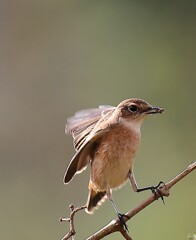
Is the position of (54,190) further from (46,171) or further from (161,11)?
(161,11)

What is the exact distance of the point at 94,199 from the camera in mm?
4895

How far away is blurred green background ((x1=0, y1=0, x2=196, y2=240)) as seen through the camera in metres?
8.41

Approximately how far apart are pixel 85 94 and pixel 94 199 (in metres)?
5.01

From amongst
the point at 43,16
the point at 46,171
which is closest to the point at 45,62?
the point at 43,16

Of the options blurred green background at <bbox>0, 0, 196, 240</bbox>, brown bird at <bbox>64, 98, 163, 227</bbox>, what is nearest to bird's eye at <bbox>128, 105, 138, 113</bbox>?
brown bird at <bbox>64, 98, 163, 227</bbox>

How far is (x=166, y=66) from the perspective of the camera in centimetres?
1065

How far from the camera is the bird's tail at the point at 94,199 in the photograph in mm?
4867

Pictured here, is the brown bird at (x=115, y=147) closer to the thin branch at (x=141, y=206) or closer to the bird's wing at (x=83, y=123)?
the bird's wing at (x=83, y=123)

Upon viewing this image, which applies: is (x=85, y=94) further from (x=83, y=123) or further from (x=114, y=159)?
(x=114, y=159)

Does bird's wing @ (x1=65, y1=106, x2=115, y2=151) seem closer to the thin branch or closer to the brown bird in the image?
the brown bird

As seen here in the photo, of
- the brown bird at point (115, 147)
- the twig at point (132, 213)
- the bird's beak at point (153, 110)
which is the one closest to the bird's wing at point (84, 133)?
the brown bird at point (115, 147)

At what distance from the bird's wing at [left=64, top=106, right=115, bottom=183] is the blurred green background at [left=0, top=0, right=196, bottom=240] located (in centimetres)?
256

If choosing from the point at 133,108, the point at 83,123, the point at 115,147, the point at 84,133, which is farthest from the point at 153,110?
the point at 83,123

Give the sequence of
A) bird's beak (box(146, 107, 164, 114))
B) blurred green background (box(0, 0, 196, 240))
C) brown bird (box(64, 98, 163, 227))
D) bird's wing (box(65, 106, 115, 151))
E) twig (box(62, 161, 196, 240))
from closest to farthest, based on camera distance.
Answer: twig (box(62, 161, 196, 240)), bird's beak (box(146, 107, 164, 114)), brown bird (box(64, 98, 163, 227)), bird's wing (box(65, 106, 115, 151)), blurred green background (box(0, 0, 196, 240))
